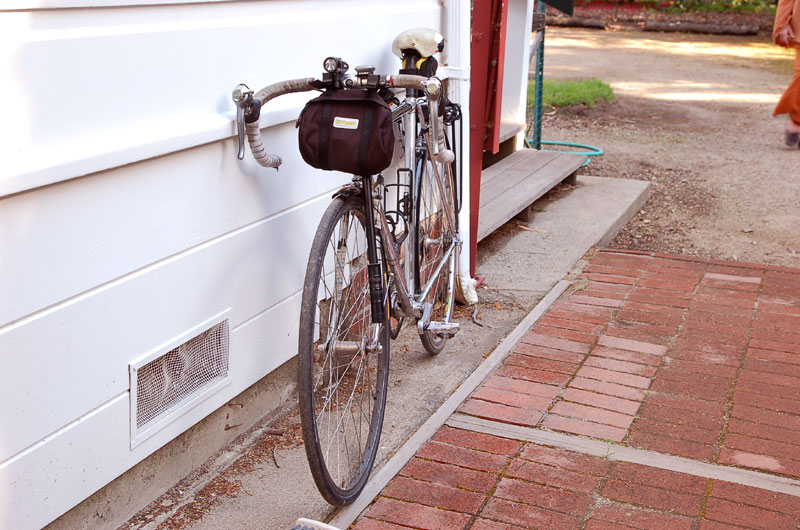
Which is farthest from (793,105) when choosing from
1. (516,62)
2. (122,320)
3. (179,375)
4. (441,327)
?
(122,320)

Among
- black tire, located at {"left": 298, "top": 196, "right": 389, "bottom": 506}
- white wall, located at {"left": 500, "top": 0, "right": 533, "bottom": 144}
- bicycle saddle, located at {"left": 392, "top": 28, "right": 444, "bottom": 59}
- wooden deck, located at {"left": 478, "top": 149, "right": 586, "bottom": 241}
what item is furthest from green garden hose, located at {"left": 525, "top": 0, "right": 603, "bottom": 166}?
black tire, located at {"left": 298, "top": 196, "right": 389, "bottom": 506}

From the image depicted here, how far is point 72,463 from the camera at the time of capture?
2.37 meters

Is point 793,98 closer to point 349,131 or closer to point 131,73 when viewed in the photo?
point 349,131

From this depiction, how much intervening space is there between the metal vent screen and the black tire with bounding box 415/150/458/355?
3.26 ft

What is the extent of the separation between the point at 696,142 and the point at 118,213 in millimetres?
7809

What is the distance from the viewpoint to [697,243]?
6.11 metres

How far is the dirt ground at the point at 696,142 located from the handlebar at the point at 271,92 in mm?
3584

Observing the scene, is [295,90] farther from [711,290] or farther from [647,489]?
[711,290]

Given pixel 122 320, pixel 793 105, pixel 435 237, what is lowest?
pixel 435 237

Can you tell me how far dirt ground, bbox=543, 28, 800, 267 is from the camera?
631cm

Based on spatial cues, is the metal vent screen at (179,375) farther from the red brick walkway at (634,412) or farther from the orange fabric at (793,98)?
the orange fabric at (793,98)

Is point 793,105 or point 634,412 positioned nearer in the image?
point 634,412

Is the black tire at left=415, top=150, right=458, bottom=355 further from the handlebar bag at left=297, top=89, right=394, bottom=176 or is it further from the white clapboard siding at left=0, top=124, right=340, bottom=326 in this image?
the handlebar bag at left=297, top=89, right=394, bottom=176

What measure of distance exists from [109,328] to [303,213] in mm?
1100
